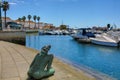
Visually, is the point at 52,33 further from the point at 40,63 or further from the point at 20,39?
the point at 40,63

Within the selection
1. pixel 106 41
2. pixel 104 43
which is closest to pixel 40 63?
pixel 106 41

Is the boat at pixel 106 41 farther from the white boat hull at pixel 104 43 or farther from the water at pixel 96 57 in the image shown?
the water at pixel 96 57

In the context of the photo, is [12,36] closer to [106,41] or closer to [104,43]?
[104,43]

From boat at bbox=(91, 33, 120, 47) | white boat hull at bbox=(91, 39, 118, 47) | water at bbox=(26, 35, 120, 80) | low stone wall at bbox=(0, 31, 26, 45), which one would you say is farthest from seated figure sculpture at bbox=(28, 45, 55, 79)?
white boat hull at bbox=(91, 39, 118, 47)

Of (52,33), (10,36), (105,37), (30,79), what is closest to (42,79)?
(30,79)

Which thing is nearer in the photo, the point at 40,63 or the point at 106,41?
the point at 40,63

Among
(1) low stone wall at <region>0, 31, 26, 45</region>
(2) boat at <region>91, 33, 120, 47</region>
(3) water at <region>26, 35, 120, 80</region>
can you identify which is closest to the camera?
(3) water at <region>26, 35, 120, 80</region>

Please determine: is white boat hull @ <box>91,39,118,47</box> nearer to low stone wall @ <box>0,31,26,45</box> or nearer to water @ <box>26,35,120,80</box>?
water @ <box>26,35,120,80</box>

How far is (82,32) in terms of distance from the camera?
2386 inches

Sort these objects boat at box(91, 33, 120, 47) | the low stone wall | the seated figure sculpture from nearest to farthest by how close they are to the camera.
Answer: the seated figure sculpture < the low stone wall < boat at box(91, 33, 120, 47)

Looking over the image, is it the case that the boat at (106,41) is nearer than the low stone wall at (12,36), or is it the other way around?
the low stone wall at (12,36)

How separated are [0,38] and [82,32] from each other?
3379 centimetres

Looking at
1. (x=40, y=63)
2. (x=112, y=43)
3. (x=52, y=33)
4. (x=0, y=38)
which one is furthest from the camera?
(x=52, y=33)

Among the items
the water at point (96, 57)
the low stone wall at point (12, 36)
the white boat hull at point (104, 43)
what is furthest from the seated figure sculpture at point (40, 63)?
the white boat hull at point (104, 43)
